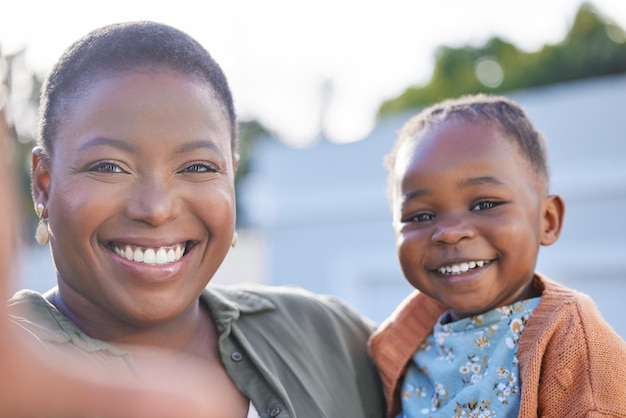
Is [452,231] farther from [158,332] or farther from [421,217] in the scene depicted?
[158,332]

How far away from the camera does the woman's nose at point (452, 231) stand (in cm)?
254

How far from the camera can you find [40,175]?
2.22 m

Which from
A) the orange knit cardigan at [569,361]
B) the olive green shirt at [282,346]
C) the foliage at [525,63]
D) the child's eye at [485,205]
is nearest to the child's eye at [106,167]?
the olive green shirt at [282,346]

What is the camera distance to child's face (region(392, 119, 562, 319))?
2559 mm

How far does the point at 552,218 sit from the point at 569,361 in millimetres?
668

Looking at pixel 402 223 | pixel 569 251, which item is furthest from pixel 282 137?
pixel 402 223

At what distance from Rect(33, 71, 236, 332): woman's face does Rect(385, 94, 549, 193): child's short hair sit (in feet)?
3.07

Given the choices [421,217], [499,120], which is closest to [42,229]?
[421,217]

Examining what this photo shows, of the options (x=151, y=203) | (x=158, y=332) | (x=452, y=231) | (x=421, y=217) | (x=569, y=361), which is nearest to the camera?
(x=151, y=203)

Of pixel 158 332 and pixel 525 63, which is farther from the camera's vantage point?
pixel 525 63

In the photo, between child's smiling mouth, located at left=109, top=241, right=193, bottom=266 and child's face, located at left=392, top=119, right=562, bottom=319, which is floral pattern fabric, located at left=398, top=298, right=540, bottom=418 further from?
child's smiling mouth, located at left=109, top=241, right=193, bottom=266

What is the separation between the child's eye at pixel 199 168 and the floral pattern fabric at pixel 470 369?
101cm

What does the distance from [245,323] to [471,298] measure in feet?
2.44

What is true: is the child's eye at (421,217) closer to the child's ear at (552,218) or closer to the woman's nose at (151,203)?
the child's ear at (552,218)
